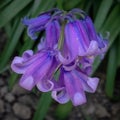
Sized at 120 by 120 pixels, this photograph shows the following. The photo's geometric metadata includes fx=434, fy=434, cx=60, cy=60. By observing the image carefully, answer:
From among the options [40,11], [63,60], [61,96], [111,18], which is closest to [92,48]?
[63,60]

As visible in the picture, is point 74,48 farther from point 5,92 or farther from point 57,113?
point 5,92

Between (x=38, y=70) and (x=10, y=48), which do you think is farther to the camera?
(x=10, y=48)

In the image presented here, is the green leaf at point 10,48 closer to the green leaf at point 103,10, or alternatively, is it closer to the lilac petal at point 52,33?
the green leaf at point 103,10

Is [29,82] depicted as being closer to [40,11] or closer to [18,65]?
[18,65]

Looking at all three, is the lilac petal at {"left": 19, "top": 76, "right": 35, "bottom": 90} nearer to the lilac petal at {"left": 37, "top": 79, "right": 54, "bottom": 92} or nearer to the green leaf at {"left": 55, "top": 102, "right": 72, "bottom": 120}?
the lilac petal at {"left": 37, "top": 79, "right": 54, "bottom": 92}

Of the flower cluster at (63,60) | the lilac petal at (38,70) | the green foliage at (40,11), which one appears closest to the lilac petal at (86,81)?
the flower cluster at (63,60)

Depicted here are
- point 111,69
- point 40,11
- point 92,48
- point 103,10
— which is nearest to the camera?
point 92,48

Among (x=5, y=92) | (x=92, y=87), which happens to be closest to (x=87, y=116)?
(x=5, y=92)
